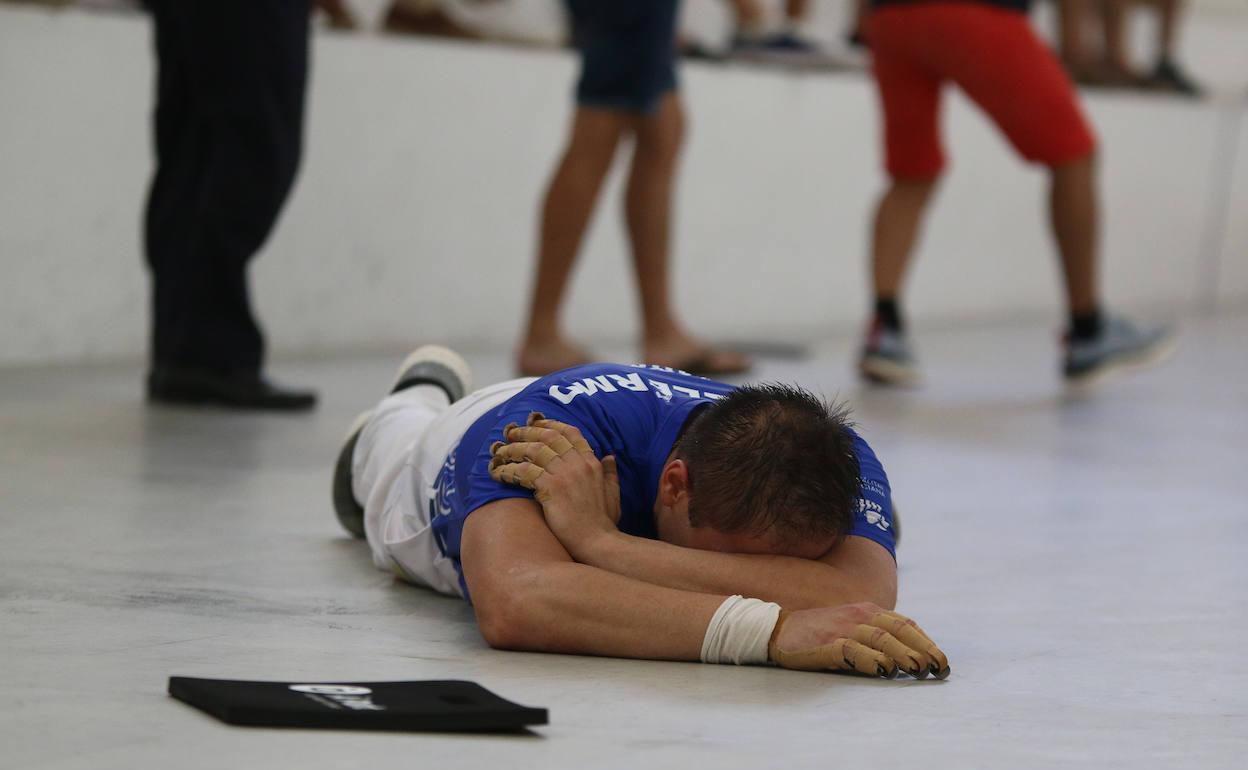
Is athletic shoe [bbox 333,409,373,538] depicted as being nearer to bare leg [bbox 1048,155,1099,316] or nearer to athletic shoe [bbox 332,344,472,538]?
athletic shoe [bbox 332,344,472,538]

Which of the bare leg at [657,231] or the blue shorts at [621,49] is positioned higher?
the blue shorts at [621,49]

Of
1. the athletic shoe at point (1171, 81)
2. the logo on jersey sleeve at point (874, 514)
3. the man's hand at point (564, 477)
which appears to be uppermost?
the man's hand at point (564, 477)

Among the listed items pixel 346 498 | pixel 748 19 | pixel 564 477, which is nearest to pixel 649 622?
pixel 564 477

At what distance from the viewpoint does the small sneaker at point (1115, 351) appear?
471 centimetres

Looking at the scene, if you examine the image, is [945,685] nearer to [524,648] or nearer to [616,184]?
[524,648]

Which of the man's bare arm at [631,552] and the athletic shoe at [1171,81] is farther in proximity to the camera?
the athletic shoe at [1171,81]

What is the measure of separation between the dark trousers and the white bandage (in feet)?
6.95

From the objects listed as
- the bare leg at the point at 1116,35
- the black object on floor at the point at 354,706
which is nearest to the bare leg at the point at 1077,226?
the black object on floor at the point at 354,706

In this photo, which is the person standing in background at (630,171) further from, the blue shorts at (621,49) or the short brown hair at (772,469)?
the short brown hair at (772,469)

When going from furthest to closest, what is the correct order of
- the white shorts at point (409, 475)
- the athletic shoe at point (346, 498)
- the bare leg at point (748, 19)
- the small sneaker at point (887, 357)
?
the bare leg at point (748, 19)
the small sneaker at point (887, 357)
the athletic shoe at point (346, 498)
the white shorts at point (409, 475)

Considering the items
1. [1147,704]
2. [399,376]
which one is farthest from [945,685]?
[399,376]

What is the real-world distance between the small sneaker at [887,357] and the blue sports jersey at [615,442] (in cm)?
279

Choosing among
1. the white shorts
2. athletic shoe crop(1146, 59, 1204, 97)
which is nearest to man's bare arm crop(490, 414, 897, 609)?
the white shorts

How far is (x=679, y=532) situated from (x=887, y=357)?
3.01m
